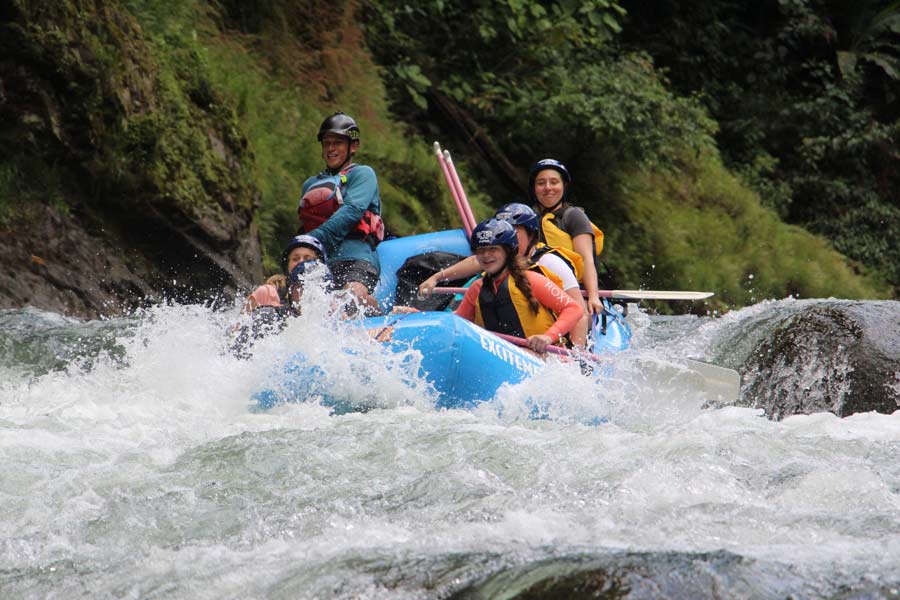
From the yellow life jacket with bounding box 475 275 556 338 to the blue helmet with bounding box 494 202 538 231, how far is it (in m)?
0.39

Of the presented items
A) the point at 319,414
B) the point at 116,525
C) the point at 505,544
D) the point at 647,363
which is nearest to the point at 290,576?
the point at 505,544

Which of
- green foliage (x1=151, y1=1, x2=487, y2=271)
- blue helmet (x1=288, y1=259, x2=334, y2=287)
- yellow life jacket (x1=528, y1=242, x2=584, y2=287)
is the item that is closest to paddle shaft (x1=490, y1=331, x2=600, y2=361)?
yellow life jacket (x1=528, y1=242, x2=584, y2=287)

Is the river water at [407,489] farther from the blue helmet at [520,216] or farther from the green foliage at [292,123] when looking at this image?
the green foliage at [292,123]

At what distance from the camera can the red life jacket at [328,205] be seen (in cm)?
690

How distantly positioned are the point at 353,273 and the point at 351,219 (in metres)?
0.33

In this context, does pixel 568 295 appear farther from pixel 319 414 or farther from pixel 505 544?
pixel 505 544

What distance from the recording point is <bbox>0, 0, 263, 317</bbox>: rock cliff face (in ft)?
26.4

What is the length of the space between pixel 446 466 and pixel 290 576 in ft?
3.87

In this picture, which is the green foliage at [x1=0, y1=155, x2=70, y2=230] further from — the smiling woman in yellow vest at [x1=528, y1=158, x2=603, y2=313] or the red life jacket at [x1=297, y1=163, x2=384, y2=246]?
the smiling woman in yellow vest at [x1=528, y1=158, x2=603, y2=313]

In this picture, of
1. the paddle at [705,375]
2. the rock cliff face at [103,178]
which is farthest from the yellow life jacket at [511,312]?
the rock cliff face at [103,178]

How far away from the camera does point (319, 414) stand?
204 inches

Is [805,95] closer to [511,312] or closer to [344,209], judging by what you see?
[344,209]

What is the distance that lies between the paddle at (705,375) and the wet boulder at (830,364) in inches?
31.1

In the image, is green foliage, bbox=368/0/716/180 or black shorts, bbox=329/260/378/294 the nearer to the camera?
black shorts, bbox=329/260/378/294
